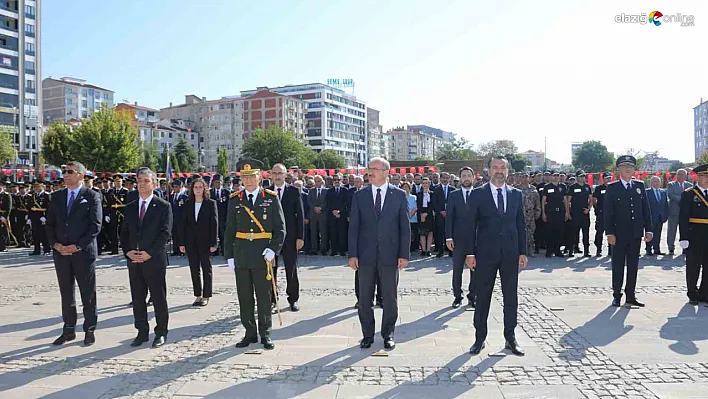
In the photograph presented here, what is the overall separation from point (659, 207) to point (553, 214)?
3.06 m

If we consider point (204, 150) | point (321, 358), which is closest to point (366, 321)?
point (321, 358)

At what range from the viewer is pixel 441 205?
14055mm

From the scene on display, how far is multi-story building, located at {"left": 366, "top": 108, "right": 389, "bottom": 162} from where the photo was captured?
147 metres

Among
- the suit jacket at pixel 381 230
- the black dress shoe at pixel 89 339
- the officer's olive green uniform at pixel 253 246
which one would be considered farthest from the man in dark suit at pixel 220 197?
the suit jacket at pixel 381 230

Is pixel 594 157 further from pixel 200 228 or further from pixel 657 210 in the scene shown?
pixel 200 228

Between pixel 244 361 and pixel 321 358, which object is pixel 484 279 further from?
pixel 244 361

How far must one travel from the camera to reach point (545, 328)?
23.1 feet

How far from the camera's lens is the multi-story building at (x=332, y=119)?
120 meters

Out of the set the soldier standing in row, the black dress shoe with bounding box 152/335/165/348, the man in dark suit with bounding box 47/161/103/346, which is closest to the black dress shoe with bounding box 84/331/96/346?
the man in dark suit with bounding box 47/161/103/346

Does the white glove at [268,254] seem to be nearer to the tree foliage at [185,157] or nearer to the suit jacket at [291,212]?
the suit jacket at [291,212]

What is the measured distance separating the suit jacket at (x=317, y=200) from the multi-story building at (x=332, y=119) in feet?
318

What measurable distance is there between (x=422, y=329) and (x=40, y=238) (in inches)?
506

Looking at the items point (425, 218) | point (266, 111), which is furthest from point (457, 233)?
point (266, 111)

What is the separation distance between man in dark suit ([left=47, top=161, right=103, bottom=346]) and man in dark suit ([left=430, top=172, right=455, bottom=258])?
8.98 meters
